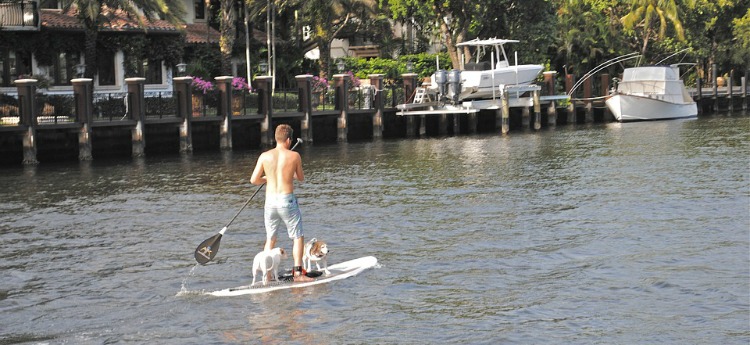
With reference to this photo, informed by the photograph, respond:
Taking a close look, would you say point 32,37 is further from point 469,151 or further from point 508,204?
point 508,204

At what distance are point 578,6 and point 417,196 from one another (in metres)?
45.5

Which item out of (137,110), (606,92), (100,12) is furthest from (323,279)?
(606,92)

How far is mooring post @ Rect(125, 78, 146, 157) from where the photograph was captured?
40.2 metres

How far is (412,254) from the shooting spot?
62.2 feet

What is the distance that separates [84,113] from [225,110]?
5.96m

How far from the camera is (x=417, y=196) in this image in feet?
88.4

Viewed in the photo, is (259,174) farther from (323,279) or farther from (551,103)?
(551,103)

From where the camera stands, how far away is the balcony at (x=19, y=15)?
48531 mm

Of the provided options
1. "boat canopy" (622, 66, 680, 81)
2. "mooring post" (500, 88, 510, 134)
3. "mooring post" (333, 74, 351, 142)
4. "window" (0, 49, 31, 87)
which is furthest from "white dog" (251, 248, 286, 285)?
"boat canopy" (622, 66, 680, 81)

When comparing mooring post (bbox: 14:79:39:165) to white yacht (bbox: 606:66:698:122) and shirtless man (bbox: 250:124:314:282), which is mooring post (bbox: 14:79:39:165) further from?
white yacht (bbox: 606:66:698:122)

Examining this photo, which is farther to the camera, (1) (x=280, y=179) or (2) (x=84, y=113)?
(2) (x=84, y=113)

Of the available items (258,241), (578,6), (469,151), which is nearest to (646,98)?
(578,6)

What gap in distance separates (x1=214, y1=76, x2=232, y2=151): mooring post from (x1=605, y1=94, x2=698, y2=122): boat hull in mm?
21547

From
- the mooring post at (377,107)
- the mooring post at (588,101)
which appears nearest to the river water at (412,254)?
the mooring post at (377,107)
